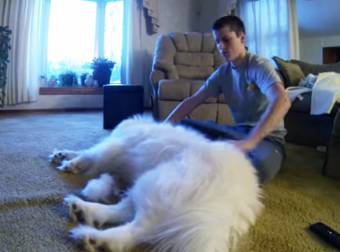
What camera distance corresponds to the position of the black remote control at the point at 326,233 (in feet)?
3.48

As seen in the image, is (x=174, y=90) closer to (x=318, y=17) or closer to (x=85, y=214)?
(x=85, y=214)

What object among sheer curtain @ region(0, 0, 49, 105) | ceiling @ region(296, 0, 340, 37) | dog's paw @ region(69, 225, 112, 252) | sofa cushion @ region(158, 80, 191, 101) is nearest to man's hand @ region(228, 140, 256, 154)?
dog's paw @ region(69, 225, 112, 252)

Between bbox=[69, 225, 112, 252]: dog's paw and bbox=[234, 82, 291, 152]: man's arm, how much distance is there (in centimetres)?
62

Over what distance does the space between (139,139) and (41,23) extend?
3.74 m

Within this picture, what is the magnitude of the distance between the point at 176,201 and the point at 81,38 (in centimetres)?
462

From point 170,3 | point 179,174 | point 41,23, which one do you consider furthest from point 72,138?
point 170,3

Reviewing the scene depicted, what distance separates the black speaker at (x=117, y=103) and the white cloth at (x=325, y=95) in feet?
5.41

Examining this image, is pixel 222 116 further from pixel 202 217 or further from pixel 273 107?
pixel 202 217

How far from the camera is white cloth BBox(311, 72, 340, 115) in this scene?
250 cm

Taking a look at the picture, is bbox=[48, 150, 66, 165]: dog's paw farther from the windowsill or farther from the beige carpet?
the windowsill

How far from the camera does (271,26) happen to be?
459cm

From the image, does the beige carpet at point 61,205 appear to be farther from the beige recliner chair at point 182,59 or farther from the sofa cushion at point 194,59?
the sofa cushion at point 194,59

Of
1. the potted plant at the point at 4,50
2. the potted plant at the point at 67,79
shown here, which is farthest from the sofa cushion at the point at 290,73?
the potted plant at the point at 4,50

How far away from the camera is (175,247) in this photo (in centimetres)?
83
